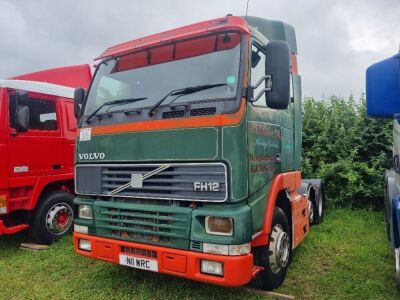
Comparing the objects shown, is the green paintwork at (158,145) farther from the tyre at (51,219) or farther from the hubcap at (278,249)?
the tyre at (51,219)

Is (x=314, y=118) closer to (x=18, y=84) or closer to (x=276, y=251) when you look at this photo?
(x=276, y=251)

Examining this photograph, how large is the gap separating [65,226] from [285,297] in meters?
3.86

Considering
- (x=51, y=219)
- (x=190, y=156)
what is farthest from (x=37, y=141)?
(x=190, y=156)

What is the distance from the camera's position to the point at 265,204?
3.40 m

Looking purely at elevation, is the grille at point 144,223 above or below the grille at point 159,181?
below

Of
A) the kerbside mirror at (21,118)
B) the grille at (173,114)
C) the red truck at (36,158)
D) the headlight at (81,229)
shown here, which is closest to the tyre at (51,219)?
the red truck at (36,158)

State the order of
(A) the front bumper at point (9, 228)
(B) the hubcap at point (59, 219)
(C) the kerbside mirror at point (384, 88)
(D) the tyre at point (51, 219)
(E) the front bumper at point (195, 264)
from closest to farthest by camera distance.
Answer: (C) the kerbside mirror at point (384, 88)
(E) the front bumper at point (195, 264)
(A) the front bumper at point (9, 228)
(D) the tyre at point (51, 219)
(B) the hubcap at point (59, 219)

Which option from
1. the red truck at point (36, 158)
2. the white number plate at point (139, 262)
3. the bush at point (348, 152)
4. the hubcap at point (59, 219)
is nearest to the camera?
the white number plate at point (139, 262)

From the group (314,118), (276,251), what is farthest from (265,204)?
(314,118)

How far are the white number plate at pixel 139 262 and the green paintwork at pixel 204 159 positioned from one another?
166mm

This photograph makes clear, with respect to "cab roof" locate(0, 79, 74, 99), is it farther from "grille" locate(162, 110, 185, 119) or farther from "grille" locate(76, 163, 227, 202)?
"grille" locate(162, 110, 185, 119)

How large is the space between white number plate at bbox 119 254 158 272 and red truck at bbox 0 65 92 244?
2451 millimetres

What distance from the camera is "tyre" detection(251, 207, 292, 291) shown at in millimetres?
3488

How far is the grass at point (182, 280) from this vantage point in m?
3.71
